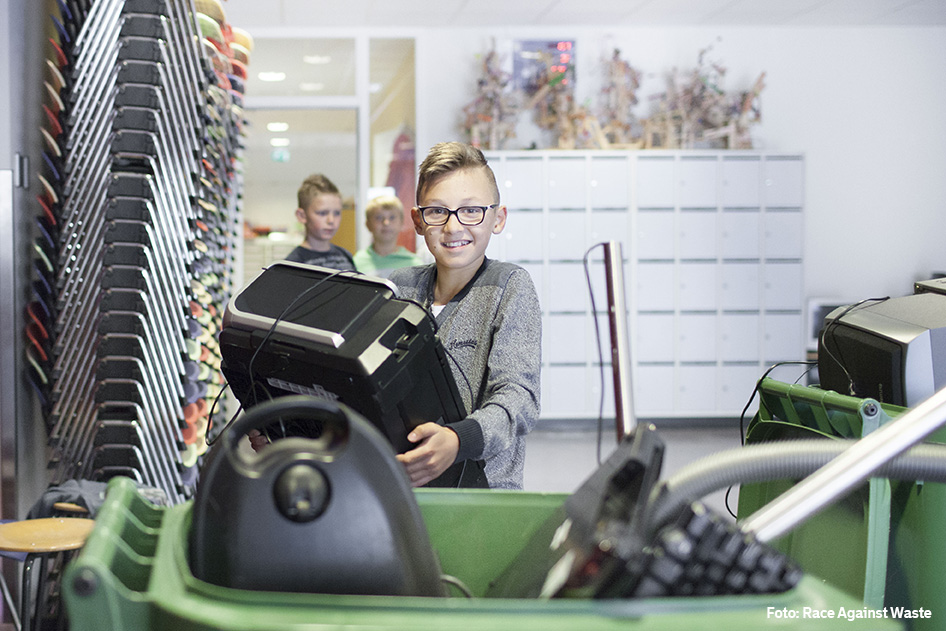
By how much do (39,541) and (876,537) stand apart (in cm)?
173

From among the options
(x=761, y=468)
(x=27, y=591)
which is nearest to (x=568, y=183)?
(x=27, y=591)

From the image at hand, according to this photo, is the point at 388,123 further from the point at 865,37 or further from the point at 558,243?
the point at 865,37

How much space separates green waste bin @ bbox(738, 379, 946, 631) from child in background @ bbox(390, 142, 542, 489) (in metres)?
0.42

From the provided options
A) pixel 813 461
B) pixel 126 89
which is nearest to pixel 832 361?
pixel 813 461

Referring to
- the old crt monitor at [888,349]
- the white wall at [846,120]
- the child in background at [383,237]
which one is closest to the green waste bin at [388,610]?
the old crt monitor at [888,349]

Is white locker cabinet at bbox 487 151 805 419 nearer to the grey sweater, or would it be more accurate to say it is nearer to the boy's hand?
the grey sweater

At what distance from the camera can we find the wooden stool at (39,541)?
173cm

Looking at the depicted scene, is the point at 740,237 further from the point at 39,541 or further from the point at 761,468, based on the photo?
the point at 761,468

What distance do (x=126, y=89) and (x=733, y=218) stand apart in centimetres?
527

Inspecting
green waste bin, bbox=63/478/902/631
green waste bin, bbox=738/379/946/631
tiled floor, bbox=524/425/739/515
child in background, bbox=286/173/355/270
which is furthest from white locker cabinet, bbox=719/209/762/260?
green waste bin, bbox=63/478/902/631

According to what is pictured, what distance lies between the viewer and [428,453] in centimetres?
102

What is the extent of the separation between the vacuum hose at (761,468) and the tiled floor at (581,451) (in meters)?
3.37

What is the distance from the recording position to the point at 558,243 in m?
6.29

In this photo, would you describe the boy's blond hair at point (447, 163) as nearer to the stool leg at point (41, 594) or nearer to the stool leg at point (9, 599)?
the stool leg at point (41, 594)
